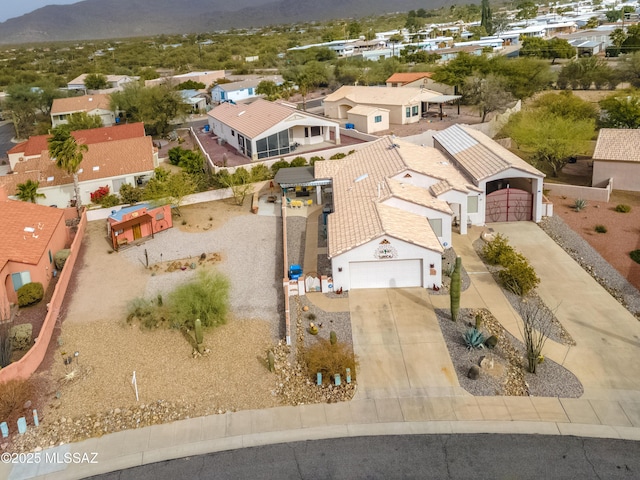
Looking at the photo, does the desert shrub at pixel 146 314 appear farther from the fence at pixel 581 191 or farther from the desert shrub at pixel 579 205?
the fence at pixel 581 191

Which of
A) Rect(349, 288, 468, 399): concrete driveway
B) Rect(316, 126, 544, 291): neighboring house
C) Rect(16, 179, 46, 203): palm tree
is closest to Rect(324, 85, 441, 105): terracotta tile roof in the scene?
Rect(316, 126, 544, 291): neighboring house

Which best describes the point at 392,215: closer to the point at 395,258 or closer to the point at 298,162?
the point at 395,258

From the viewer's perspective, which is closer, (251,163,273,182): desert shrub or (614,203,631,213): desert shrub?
(614,203,631,213): desert shrub

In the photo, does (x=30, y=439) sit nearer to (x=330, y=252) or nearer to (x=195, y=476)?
(x=195, y=476)

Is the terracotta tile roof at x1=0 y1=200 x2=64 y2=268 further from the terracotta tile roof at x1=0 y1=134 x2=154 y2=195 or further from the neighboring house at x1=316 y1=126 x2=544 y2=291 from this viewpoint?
the neighboring house at x1=316 y1=126 x2=544 y2=291

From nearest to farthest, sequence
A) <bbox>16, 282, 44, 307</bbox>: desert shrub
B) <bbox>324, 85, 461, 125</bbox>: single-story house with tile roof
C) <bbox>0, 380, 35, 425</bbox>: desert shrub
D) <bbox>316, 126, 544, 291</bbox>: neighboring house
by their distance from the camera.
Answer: <bbox>0, 380, 35, 425</bbox>: desert shrub, <bbox>316, 126, 544, 291</bbox>: neighboring house, <bbox>16, 282, 44, 307</bbox>: desert shrub, <bbox>324, 85, 461, 125</bbox>: single-story house with tile roof

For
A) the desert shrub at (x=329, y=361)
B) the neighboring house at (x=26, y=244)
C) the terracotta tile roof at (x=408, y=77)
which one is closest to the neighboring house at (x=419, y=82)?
the terracotta tile roof at (x=408, y=77)

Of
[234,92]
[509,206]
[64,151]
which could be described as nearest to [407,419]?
[509,206]

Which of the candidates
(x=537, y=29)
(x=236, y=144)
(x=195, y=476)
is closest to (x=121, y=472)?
(x=195, y=476)
